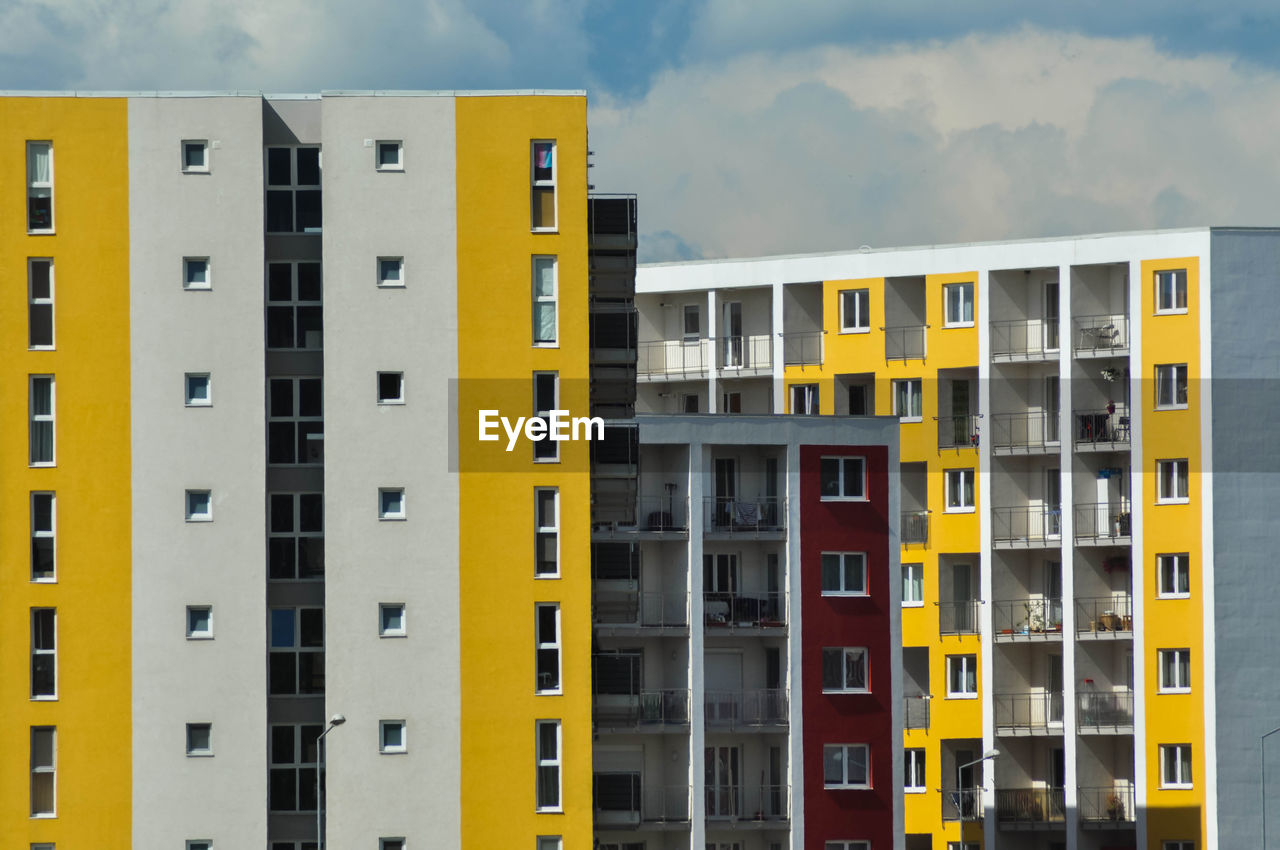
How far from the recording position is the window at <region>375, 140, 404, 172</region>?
45.9m

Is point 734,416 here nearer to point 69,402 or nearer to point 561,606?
point 561,606

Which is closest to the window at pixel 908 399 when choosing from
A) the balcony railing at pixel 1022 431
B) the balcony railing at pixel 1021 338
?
the balcony railing at pixel 1022 431

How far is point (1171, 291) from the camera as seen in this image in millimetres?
67188

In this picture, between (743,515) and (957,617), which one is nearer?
(743,515)

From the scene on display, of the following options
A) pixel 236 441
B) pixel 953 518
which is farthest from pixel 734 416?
pixel 236 441

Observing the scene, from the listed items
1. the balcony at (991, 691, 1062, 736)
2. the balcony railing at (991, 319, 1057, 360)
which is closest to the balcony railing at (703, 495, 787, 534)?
the balcony at (991, 691, 1062, 736)

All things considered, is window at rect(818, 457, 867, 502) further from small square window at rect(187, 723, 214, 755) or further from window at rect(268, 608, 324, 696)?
small square window at rect(187, 723, 214, 755)

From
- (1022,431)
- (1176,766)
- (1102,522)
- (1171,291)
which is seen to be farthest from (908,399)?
(1176,766)

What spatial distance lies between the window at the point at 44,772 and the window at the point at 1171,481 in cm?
3794

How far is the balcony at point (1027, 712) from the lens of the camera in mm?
68125

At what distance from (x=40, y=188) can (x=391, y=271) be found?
8129mm

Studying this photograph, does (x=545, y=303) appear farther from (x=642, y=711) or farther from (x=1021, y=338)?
(x=1021, y=338)

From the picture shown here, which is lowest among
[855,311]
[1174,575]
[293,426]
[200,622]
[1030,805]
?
[1030,805]

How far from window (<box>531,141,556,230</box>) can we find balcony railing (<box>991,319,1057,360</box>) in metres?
27.8
